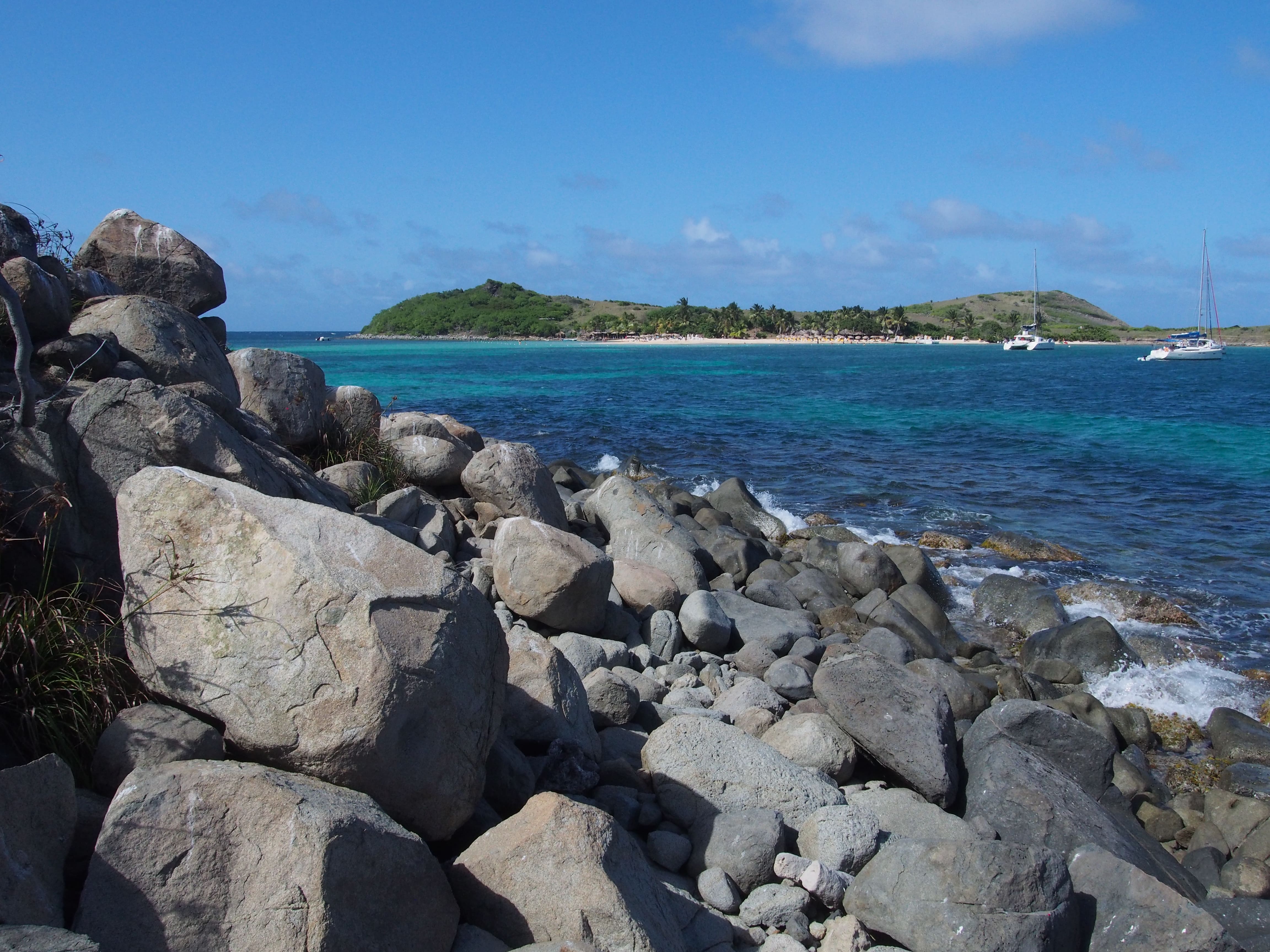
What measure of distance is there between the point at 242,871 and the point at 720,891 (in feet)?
8.50

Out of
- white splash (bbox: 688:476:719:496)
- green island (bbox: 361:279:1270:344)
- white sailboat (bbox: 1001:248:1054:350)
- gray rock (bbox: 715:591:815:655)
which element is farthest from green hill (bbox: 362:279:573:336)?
gray rock (bbox: 715:591:815:655)

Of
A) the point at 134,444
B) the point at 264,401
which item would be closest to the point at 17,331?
the point at 134,444

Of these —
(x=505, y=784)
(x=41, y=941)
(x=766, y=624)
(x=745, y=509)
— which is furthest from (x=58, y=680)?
(x=745, y=509)

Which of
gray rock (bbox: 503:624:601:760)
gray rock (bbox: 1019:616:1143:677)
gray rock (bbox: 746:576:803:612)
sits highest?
gray rock (bbox: 503:624:601:760)

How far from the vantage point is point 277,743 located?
13.1 ft

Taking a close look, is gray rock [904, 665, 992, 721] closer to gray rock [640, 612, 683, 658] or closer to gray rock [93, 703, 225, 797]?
gray rock [640, 612, 683, 658]

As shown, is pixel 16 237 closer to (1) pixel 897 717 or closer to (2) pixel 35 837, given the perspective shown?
(2) pixel 35 837

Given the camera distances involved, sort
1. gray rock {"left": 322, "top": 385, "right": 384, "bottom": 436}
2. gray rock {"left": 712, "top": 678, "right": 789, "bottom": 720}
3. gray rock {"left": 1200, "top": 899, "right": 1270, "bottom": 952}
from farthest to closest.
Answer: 1. gray rock {"left": 322, "top": 385, "right": 384, "bottom": 436}
2. gray rock {"left": 712, "top": 678, "right": 789, "bottom": 720}
3. gray rock {"left": 1200, "top": 899, "right": 1270, "bottom": 952}

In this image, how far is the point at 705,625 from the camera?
9.06 meters

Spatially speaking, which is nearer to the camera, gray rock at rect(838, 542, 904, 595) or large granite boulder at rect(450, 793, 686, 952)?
large granite boulder at rect(450, 793, 686, 952)

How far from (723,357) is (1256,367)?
5371cm

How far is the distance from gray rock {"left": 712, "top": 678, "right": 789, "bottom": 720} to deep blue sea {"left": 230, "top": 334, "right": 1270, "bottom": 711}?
692 centimetres

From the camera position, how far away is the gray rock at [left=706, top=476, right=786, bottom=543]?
1571cm

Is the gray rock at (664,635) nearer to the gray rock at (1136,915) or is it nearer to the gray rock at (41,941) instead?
the gray rock at (1136,915)
